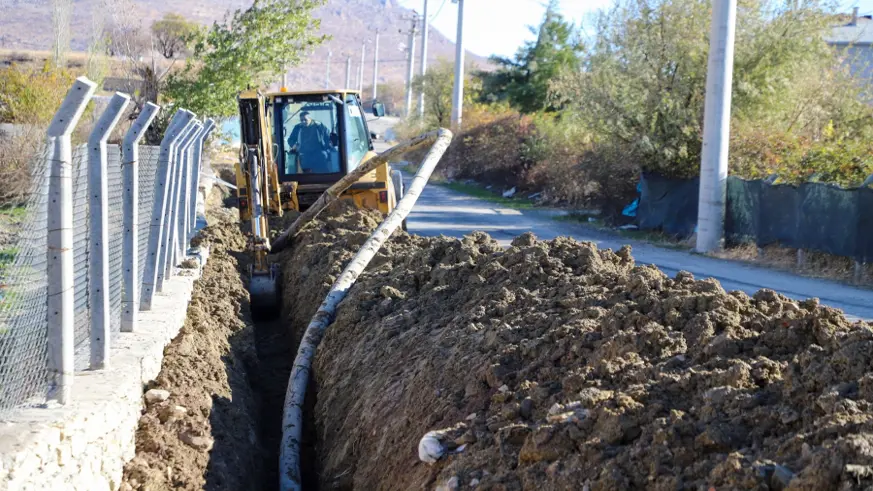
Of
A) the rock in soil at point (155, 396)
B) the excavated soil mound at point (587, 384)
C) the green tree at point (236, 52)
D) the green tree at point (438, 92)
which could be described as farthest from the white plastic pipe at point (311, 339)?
the green tree at point (438, 92)

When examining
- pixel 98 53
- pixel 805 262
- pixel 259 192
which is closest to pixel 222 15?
pixel 98 53

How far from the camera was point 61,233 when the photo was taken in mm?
4594

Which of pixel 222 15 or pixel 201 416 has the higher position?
pixel 222 15

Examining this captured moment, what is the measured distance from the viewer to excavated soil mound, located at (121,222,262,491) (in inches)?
220

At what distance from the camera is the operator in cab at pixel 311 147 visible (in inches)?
583

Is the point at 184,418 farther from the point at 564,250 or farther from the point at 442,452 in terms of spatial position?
the point at 564,250

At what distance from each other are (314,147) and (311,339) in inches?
258

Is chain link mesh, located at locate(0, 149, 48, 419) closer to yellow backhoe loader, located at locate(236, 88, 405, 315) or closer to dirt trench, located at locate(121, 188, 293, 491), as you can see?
dirt trench, located at locate(121, 188, 293, 491)

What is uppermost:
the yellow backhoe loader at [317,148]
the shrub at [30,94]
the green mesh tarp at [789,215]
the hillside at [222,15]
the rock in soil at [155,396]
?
the hillside at [222,15]

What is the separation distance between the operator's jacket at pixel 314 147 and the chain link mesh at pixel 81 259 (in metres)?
9.15

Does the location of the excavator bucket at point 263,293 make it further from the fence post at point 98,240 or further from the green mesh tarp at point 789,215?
the green mesh tarp at point 789,215

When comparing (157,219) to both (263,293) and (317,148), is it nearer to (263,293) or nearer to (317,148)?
(263,293)

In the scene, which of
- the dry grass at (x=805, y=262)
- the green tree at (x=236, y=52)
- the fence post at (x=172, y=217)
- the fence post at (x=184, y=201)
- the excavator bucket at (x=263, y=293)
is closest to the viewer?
the fence post at (x=172, y=217)

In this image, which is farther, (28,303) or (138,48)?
(138,48)
